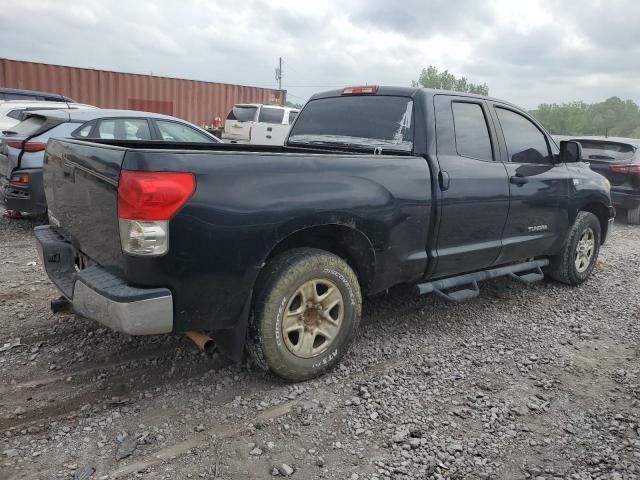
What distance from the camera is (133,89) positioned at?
16609mm

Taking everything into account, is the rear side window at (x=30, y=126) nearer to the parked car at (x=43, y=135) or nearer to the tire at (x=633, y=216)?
the parked car at (x=43, y=135)

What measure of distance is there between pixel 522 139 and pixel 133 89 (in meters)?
14.7

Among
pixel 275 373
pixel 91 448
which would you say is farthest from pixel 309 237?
pixel 91 448

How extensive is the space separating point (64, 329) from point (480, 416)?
115 inches

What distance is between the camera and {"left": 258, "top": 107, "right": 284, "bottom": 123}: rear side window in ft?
47.2

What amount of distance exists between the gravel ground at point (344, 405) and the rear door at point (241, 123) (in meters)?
10.6

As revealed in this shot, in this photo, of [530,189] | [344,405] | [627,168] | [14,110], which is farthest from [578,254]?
[14,110]

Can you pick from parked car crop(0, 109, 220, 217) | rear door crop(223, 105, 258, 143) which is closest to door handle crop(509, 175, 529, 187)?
parked car crop(0, 109, 220, 217)

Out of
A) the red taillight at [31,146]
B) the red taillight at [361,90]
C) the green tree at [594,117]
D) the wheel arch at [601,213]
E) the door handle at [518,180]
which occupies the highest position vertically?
the green tree at [594,117]

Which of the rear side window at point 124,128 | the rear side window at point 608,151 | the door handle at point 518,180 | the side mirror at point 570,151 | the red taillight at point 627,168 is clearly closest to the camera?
the door handle at point 518,180

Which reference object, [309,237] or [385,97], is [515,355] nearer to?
[309,237]

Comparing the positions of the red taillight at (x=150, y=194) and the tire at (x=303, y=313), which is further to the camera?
the tire at (x=303, y=313)

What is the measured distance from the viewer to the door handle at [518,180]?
4.32 meters

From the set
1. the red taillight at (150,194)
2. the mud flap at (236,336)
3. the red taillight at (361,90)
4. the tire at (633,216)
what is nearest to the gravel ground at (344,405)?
the mud flap at (236,336)
